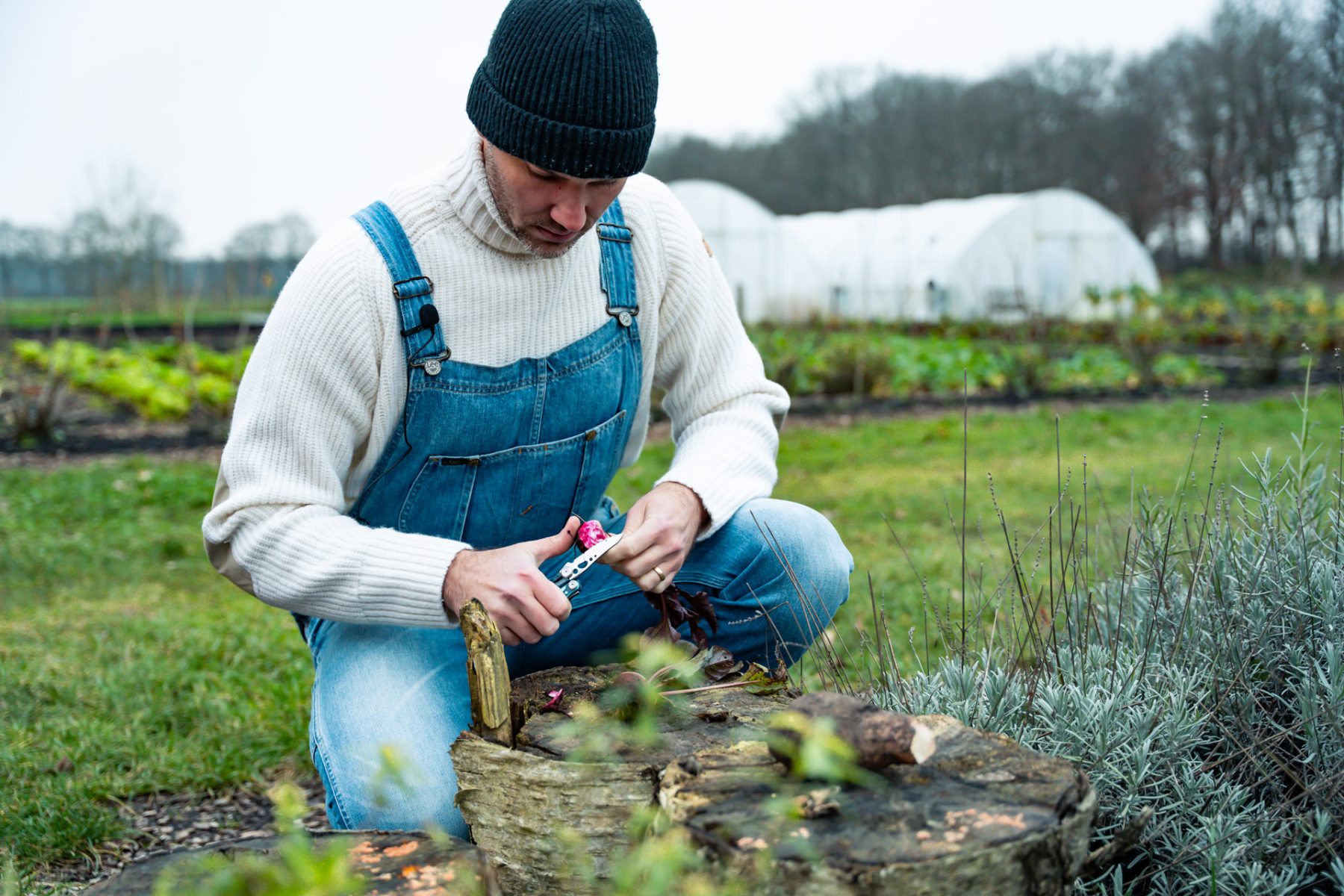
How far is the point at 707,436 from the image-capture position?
2109mm

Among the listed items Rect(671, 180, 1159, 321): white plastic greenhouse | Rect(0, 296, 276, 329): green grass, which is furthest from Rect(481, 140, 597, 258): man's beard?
Rect(671, 180, 1159, 321): white plastic greenhouse

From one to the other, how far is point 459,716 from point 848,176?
34.3 meters

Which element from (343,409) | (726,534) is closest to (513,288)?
(343,409)

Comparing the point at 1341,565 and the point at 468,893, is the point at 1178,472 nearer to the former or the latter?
the point at 1341,565

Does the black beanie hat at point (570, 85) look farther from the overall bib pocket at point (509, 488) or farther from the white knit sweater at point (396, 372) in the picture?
the overall bib pocket at point (509, 488)

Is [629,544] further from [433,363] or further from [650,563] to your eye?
[433,363]

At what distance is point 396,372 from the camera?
186 centimetres

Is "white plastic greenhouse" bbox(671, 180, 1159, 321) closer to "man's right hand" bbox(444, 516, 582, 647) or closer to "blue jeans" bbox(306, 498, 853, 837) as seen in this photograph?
"blue jeans" bbox(306, 498, 853, 837)

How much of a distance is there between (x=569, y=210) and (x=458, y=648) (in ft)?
2.70

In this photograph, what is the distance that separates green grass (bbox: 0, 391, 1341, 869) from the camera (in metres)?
2.57

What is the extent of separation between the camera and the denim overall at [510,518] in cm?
182

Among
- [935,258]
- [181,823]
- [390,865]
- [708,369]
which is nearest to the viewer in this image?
[390,865]

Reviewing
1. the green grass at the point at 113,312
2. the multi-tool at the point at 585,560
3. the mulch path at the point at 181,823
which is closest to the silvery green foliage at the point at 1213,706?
the multi-tool at the point at 585,560

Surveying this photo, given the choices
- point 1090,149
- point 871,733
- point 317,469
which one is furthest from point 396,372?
point 1090,149
